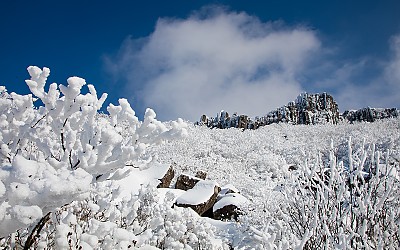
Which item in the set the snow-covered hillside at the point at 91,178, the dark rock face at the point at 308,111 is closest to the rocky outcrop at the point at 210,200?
the snow-covered hillside at the point at 91,178

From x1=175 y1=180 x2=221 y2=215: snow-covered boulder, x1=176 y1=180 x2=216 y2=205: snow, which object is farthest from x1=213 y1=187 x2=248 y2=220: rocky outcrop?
x1=176 y1=180 x2=216 y2=205: snow

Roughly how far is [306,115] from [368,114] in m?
17.1

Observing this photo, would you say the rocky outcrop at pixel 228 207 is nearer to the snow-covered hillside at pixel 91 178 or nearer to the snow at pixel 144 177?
the snow at pixel 144 177

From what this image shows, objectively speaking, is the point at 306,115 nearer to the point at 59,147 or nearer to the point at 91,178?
the point at 59,147

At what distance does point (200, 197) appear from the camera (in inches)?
Result: 602

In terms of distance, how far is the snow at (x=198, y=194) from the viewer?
49.0ft

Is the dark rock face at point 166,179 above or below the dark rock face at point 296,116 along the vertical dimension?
below

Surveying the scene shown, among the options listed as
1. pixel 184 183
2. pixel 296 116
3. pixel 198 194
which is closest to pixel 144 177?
pixel 184 183

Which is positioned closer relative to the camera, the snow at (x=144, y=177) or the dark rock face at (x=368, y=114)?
the snow at (x=144, y=177)

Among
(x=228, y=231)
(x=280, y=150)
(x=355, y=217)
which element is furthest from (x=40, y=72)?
(x=280, y=150)

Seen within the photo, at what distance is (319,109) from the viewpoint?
77812 mm

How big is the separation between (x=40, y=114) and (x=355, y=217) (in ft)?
12.0

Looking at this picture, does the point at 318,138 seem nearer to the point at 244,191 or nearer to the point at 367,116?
the point at 244,191

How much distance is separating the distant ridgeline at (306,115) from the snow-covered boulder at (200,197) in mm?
49655
